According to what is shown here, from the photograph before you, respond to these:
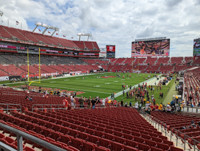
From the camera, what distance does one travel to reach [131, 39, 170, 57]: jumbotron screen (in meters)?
69.7

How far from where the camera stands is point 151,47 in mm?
72812

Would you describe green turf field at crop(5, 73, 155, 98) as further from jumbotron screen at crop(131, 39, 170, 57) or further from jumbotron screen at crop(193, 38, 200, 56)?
jumbotron screen at crop(193, 38, 200, 56)

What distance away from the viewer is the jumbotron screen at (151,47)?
6969 centimetres

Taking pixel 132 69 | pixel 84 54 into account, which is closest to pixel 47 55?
pixel 84 54

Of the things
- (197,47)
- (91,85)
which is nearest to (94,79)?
(91,85)

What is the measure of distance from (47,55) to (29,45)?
10.4 meters

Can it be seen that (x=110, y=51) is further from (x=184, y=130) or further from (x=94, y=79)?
(x=184, y=130)

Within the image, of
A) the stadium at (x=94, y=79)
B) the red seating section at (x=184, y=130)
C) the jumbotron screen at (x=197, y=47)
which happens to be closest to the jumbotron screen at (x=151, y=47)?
the stadium at (x=94, y=79)

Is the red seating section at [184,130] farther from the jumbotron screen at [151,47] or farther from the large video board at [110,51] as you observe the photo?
the large video board at [110,51]

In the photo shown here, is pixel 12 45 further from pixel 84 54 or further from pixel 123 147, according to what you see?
pixel 123 147

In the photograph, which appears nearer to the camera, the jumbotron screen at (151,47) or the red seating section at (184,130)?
the red seating section at (184,130)

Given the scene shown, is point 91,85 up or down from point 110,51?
down

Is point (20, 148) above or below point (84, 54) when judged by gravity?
below

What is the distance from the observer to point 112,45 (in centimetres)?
9894
